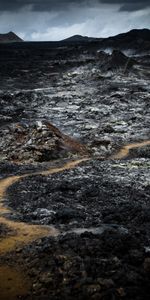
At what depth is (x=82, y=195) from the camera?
24344mm

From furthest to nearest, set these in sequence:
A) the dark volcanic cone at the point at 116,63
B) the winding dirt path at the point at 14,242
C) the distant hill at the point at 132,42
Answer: the distant hill at the point at 132,42 → the dark volcanic cone at the point at 116,63 → the winding dirt path at the point at 14,242

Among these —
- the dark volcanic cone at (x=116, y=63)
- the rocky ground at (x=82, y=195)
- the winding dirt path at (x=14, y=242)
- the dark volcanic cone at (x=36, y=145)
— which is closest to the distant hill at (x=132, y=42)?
the dark volcanic cone at (x=116, y=63)

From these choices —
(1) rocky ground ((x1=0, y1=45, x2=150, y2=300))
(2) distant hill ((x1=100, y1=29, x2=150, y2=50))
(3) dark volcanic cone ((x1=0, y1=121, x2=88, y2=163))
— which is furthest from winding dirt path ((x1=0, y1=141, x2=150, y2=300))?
(2) distant hill ((x1=100, y1=29, x2=150, y2=50))

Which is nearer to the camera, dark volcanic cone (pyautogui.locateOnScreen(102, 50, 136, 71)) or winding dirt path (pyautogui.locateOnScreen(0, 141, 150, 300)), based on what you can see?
winding dirt path (pyautogui.locateOnScreen(0, 141, 150, 300))

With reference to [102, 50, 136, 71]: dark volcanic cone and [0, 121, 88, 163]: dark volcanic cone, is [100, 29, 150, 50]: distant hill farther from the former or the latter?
[0, 121, 88, 163]: dark volcanic cone

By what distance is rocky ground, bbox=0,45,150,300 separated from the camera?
1427 centimetres

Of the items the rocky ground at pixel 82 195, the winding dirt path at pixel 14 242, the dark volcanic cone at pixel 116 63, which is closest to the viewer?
the winding dirt path at pixel 14 242

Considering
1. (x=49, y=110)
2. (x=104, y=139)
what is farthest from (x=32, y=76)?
(x=104, y=139)

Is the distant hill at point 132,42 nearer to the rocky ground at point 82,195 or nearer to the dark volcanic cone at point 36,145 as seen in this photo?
the rocky ground at point 82,195

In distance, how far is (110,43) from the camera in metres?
162

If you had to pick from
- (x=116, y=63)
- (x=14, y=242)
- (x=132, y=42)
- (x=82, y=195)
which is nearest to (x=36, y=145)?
(x=82, y=195)

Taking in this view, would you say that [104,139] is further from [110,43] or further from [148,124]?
[110,43]

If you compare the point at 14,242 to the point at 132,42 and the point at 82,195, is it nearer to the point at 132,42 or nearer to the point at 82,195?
the point at 82,195

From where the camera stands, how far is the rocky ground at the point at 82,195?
1427 cm
